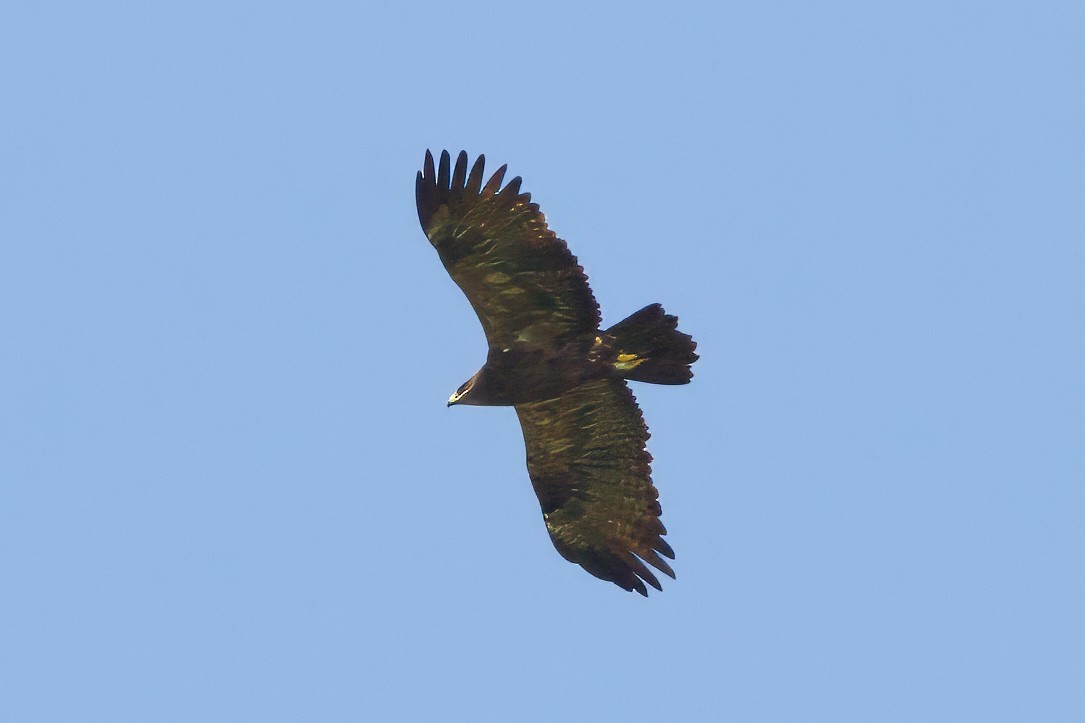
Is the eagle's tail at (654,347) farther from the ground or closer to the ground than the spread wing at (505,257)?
closer to the ground

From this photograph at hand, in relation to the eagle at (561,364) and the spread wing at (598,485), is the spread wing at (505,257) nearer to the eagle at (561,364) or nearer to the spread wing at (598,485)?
the eagle at (561,364)

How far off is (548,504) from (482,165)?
3930 millimetres

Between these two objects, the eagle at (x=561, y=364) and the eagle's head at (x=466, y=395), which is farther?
the eagle's head at (x=466, y=395)

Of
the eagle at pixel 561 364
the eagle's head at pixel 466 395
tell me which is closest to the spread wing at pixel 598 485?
the eagle at pixel 561 364

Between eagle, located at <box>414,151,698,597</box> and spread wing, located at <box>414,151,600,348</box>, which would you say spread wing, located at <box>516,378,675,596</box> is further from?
spread wing, located at <box>414,151,600,348</box>

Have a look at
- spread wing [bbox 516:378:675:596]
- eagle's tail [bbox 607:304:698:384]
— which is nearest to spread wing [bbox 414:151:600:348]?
eagle's tail [bbox 607:304:698:384]

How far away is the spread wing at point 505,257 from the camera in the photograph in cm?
1505

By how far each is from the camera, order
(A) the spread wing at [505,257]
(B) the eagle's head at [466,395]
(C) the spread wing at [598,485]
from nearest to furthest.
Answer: (A) the spread wing at [505,257], (B) the eagle's head at [466,395], (C) the spread wing at [598,485]

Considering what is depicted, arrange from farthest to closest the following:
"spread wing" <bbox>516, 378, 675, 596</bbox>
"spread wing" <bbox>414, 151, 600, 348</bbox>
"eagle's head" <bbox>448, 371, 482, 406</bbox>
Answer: "spread wing" <bbox>516, 378, 675, 596</bbox>
"eagle's head" <bbox>448, 371, 482, 406</bbox>
"spread wing" <bbox>414, 151, 600, 348</bbox>

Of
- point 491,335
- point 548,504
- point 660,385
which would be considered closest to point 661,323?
point 660,385

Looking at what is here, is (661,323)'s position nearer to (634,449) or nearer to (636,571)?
(634,449)

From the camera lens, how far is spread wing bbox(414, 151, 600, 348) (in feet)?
49.4

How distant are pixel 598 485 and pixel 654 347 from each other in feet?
7.06

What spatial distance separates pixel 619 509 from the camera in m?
17.1
